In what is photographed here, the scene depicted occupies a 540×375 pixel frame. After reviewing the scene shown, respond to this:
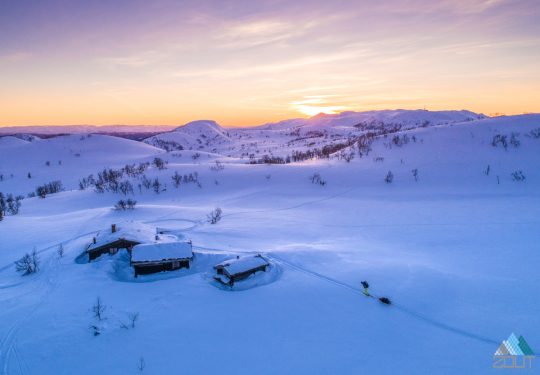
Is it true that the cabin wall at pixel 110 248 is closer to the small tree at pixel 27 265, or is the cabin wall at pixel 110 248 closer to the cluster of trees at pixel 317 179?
the small tree at pixel 27 265

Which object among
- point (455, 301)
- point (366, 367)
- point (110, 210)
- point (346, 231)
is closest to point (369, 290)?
point (455, 301)

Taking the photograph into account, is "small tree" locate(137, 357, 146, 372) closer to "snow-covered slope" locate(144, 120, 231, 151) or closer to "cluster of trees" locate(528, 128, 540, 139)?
"cluster of trees" locate(528, 128, 540, 139)

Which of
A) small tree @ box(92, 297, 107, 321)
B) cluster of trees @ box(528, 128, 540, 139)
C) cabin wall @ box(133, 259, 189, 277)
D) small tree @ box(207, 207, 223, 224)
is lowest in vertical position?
small tree @ box(92, 297, 107, 321)

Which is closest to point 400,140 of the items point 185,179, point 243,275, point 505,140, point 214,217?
point 505,140

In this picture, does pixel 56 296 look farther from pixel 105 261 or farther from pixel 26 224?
pixel 26 224

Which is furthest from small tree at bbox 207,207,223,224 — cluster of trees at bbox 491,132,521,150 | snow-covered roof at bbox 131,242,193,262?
cluster of trees at bbox 491,132,521,150

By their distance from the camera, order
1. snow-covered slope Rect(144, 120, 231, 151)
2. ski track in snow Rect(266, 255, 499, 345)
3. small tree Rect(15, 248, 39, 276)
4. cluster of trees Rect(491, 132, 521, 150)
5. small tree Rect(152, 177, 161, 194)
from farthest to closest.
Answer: snow-covered slope Rect(144, 120, 231, 151)
small tree Rect(152, 177, 161, 194)
cluster of trees Rect(491, 132, 521, 150)
small tree Rect(15, 248, 39, 276)
ski track in snow Rect(266, 255, 499, 345)

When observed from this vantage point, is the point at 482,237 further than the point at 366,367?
Yes
